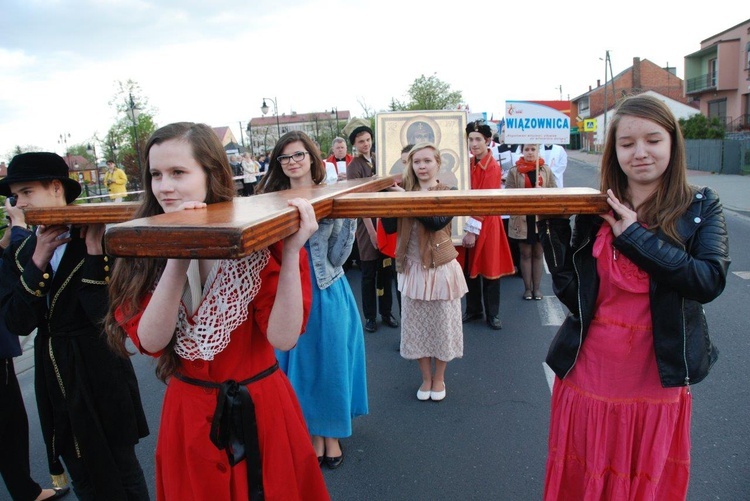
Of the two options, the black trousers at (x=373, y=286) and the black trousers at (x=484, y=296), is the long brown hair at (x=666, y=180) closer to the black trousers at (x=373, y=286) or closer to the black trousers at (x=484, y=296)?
the black trousers at (x=484, y=296)

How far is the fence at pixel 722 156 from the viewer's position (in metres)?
22.3

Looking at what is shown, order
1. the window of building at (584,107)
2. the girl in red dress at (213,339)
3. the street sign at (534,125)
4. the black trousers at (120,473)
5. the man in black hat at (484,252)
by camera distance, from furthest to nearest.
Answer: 1. the window of building at (584,107)
2. the man in black hat at (484,252)
3. the street sign at (534,125)
4. the black trousers at (120,473)
5. the girl in red dress at (213,339)

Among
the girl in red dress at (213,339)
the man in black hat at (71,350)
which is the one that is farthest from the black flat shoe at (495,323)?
the girl in red dress at (213,339)

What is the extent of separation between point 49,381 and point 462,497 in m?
2.16

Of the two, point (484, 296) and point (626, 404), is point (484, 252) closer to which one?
point (484, 296)

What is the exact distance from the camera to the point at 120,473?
2.45 metres

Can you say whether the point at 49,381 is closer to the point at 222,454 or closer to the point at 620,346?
the point at 222,454

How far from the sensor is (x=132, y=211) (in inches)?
73.5

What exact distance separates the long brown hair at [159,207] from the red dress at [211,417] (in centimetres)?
4

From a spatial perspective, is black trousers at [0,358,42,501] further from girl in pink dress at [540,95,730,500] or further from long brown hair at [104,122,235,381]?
girl in pink dress at [540,95,730,500]

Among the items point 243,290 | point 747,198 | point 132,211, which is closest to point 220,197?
point 243,290

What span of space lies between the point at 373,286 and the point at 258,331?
4.10m

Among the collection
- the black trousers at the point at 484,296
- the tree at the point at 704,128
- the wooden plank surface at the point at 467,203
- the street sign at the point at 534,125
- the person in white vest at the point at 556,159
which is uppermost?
the tree at the point at 704,128

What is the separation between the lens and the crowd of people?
1.62 meters
